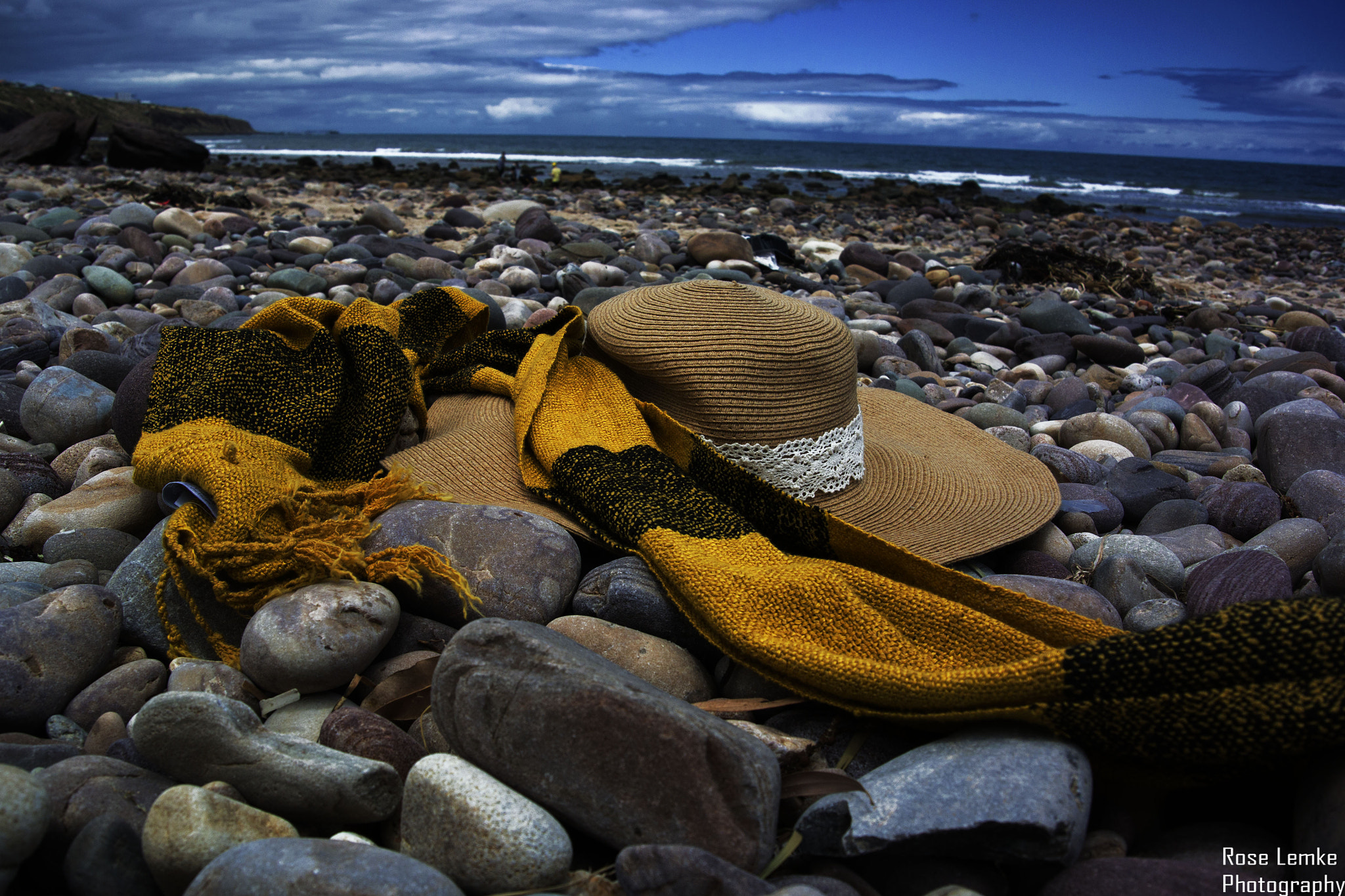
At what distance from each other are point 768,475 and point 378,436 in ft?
3.62

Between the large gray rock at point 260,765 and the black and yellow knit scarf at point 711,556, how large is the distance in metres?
0.40

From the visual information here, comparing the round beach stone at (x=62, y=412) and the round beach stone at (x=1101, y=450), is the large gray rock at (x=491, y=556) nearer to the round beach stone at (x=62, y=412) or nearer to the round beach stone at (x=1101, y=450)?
the round beach stone at (x=62, y=412)

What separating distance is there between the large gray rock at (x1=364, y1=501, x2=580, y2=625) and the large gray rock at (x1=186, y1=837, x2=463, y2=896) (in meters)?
0.73

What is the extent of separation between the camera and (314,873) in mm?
1012

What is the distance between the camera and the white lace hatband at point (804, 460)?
2.25m

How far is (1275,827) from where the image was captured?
1250mm

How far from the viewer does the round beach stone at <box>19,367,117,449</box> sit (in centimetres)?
260

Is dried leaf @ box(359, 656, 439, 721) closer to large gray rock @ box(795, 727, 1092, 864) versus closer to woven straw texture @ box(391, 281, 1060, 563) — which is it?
woven straw texture @ box(391, 281, 1060, 563)

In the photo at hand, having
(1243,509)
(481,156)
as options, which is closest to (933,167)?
(481,156)

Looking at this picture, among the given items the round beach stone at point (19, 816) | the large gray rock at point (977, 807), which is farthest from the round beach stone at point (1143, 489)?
the round beach stone at point (19, 816)

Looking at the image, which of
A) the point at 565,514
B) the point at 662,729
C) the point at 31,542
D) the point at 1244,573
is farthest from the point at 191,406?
the point at 1244,573

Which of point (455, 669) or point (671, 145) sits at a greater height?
point (671, 145)

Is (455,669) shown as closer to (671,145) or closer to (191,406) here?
(191,406)

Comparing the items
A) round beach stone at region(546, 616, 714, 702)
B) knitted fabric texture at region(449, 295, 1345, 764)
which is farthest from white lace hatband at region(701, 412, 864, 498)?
round beach stone at region(546, 616, 714, 702)
